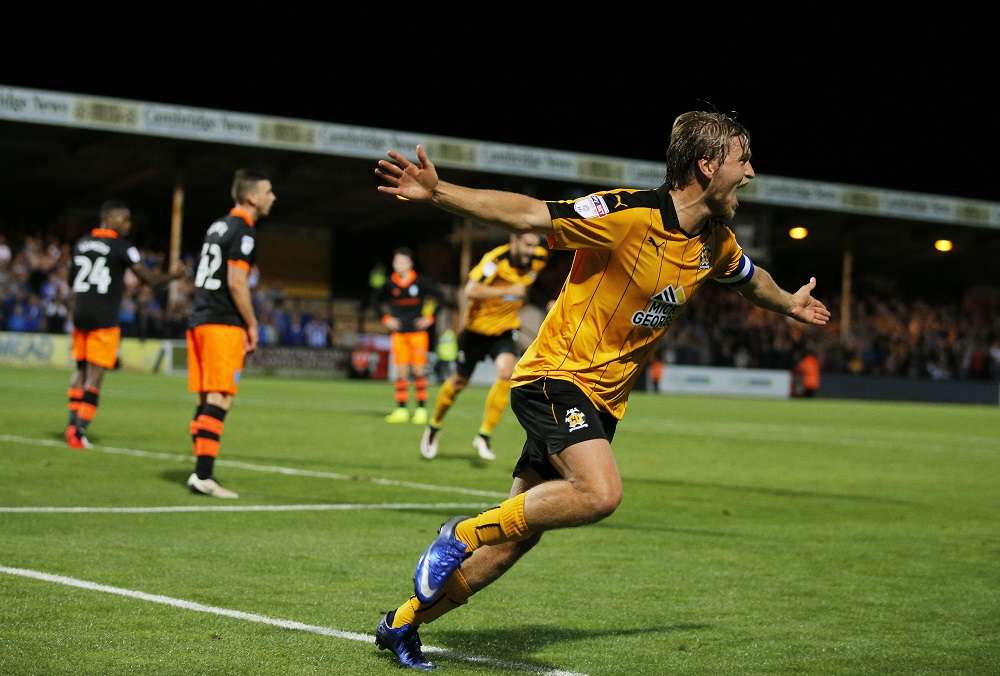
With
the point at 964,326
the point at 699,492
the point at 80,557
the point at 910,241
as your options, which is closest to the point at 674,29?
the point at 910,241

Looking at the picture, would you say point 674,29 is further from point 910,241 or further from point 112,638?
point 112,638

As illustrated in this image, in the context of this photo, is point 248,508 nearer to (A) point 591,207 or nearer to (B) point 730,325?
(A) point 591,207

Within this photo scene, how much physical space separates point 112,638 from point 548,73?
57.8m

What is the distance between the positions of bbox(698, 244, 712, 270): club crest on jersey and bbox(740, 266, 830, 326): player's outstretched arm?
0.54 metres

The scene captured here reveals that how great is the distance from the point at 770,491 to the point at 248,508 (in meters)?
5.05

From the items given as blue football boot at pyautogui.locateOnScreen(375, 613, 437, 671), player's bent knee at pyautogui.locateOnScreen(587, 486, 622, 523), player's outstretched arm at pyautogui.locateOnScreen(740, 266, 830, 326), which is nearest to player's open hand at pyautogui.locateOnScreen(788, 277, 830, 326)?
player's outstretched arm at pyautogui.locateOnScreen(740, 266, 830, 326)

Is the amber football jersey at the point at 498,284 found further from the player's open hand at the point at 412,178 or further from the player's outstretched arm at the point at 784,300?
the player's open hand at the point at 412,178

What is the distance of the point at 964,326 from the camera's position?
55781mm

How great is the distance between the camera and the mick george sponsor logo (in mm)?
5188

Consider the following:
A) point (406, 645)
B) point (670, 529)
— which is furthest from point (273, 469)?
point (406, 645)

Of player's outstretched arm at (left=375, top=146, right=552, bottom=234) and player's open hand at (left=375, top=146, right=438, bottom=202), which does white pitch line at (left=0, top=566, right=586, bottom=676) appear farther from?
player's open hand at (left=375, top=146, right=438, bottom=202)

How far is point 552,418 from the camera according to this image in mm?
5070

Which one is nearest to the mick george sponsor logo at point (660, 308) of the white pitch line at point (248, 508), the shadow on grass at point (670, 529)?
the shadow on grass at point (670, 529)

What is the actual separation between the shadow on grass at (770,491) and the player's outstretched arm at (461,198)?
7.67m
